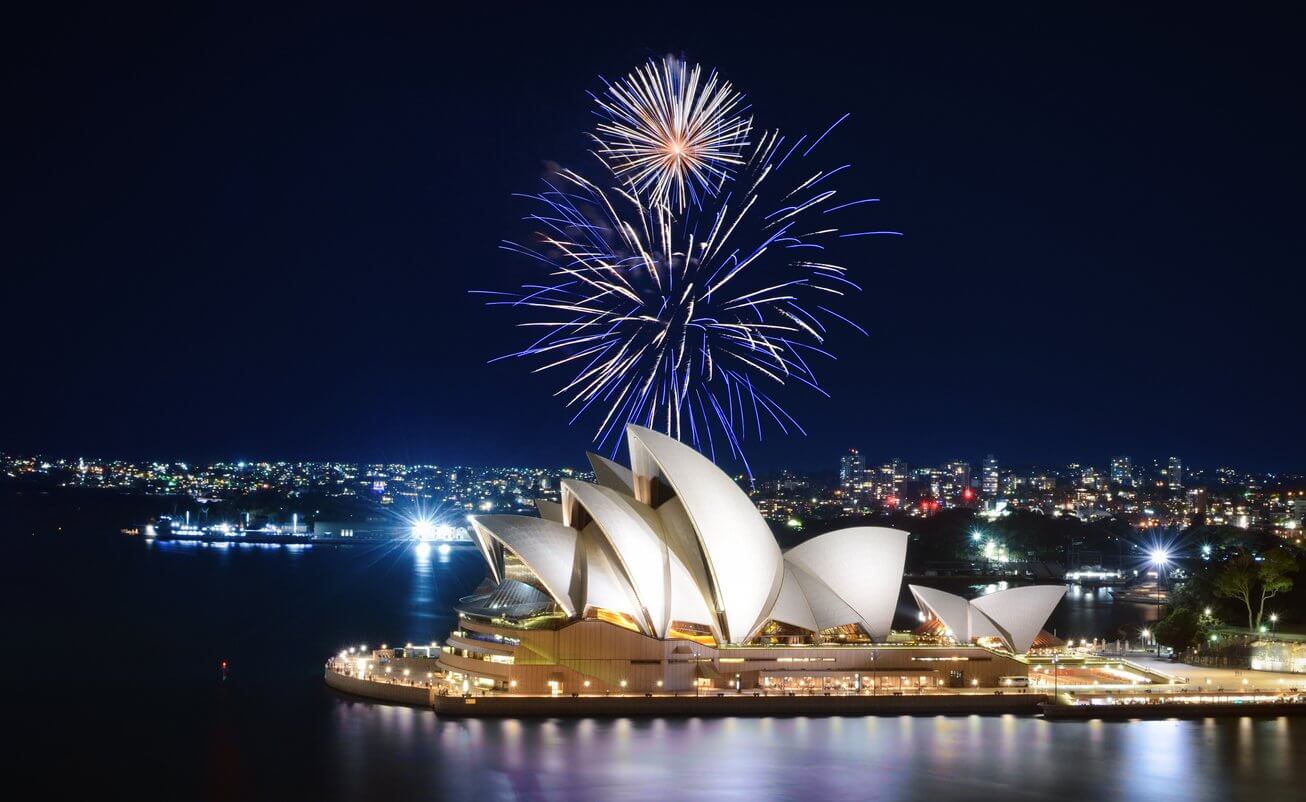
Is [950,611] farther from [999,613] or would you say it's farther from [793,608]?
[793,608]

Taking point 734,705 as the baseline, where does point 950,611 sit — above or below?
above

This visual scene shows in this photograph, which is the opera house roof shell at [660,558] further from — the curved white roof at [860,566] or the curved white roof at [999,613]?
the curved white roof at [999,613]

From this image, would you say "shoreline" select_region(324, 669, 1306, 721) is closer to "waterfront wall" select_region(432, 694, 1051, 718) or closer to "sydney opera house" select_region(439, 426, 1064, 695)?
"waterfront wall" select_region(432, 694, 1051, 718)

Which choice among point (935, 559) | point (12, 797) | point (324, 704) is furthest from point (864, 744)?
point (935, 559)

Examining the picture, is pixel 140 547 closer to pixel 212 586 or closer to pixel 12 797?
pixel 212 586

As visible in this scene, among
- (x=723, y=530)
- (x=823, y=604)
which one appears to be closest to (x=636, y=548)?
(x=723, y=530)

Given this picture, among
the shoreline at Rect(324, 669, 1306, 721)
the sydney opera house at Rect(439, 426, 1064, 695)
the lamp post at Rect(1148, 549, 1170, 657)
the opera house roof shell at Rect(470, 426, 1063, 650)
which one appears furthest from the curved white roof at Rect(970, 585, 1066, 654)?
the lamp post at Rect(1148, 549, 1170, 657)

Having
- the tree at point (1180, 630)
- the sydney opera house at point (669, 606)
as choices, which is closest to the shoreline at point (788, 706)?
the sydney opera house at point (669, 606)
